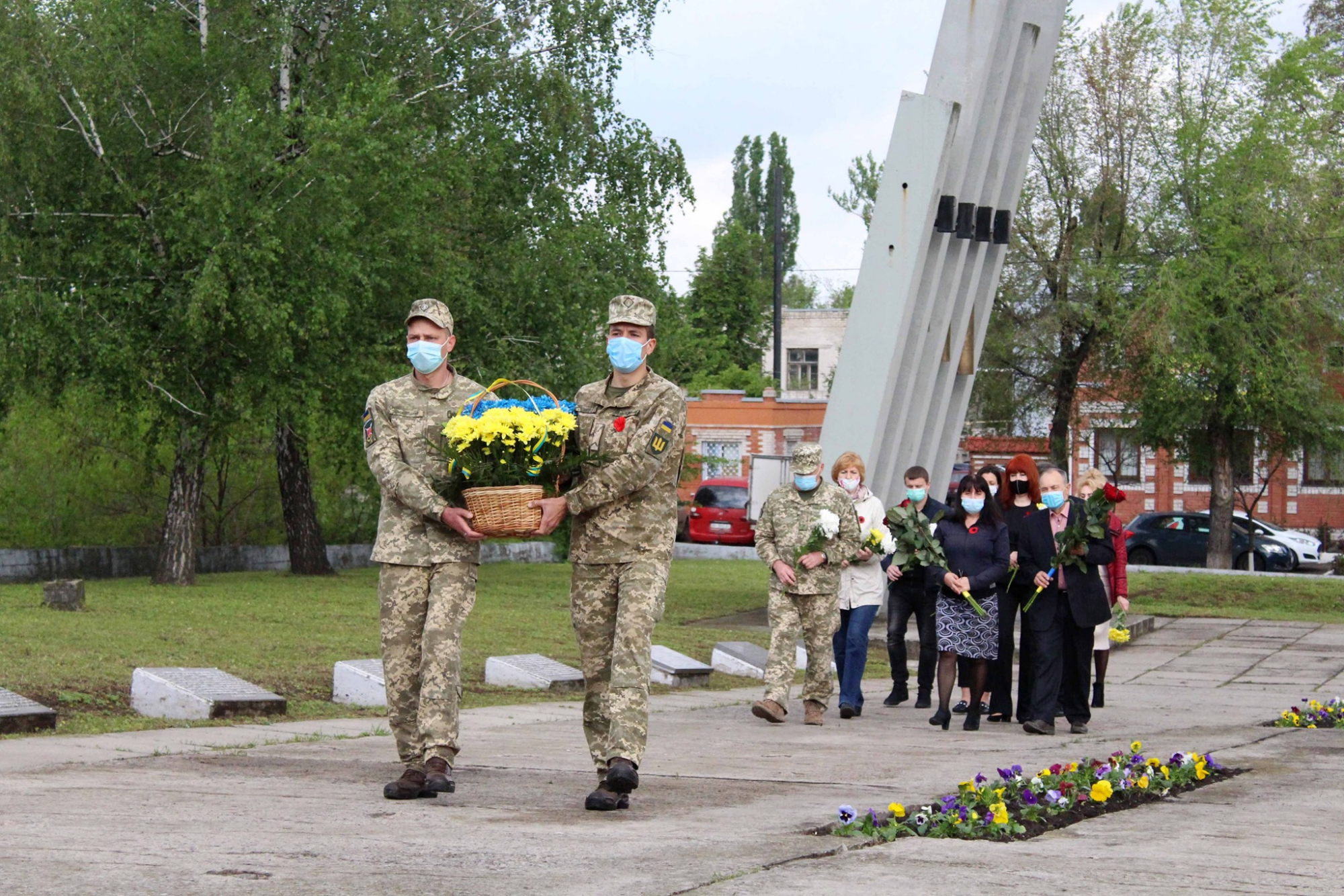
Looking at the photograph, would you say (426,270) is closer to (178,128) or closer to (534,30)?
(178,128)

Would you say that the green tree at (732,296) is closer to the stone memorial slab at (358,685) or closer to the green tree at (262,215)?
the green tree at (262,215)

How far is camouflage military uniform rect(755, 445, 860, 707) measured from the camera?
1120 centimetres

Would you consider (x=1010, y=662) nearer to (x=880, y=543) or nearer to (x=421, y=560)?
(x=880, y=543)

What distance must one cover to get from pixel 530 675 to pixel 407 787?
6.07 meters

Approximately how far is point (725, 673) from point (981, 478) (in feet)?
14.7

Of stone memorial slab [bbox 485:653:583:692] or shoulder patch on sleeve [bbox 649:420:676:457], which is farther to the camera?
stone memorial slab [bbox 485:653:583:692]

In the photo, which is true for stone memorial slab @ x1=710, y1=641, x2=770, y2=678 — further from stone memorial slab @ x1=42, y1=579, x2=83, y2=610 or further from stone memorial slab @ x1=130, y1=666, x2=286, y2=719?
stone memorial slab @ x1=42, y1=579, x2=83, y2=610

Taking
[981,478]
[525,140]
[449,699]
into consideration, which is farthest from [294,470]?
[449,699]

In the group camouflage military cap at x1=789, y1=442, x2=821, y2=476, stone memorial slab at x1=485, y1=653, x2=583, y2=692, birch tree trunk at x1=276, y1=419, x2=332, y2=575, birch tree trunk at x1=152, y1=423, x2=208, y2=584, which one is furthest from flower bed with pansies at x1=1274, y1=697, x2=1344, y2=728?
birch tree trunk at x1=276, y1=419, x2=332, y2=575

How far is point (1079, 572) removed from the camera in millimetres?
11219

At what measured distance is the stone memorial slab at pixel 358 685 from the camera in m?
11.5

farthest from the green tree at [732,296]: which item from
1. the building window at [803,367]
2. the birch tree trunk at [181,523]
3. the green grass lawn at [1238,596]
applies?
the birch tree trunk at [181,523]

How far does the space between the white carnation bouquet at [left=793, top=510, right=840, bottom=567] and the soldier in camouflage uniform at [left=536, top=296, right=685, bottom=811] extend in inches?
158

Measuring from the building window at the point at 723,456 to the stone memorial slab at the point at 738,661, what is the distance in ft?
133
